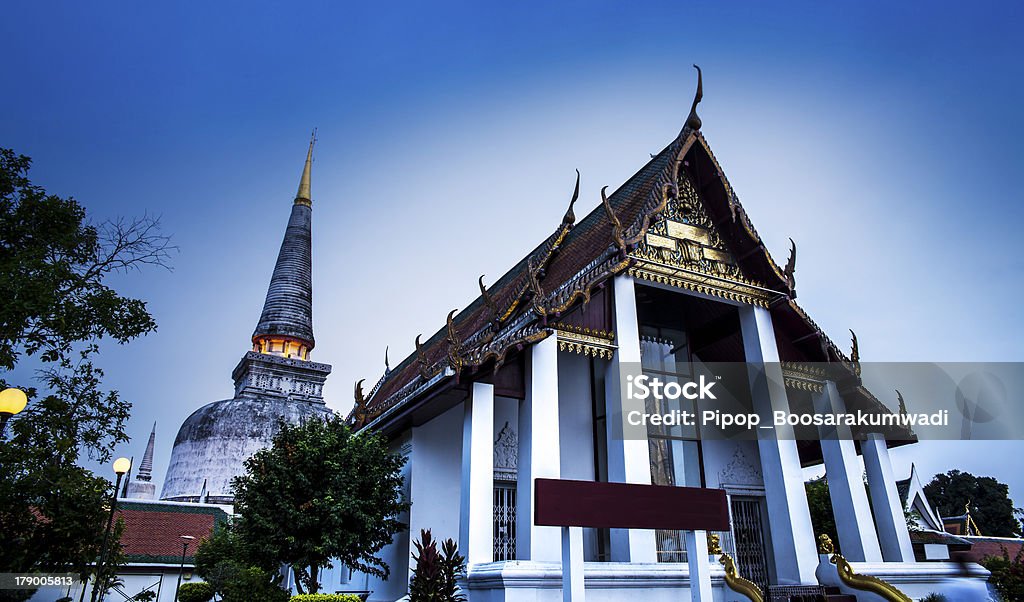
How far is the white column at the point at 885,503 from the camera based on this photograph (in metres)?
10.5

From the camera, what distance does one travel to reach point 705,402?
12242 millimetres

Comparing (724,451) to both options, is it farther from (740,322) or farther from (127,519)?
(127,519)

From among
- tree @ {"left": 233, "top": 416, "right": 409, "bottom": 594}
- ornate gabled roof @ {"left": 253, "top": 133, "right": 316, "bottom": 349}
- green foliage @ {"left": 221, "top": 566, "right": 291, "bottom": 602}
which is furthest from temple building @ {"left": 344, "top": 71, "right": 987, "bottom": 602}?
ornate gabled roof @ {"left": 253, "top": 133, "right": 316, "bottom": 349}

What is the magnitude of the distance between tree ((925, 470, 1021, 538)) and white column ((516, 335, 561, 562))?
42.3m

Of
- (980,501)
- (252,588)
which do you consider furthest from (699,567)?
(980,501)

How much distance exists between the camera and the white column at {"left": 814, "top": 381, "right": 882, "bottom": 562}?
998 centimetres

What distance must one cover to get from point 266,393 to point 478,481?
3095 cm

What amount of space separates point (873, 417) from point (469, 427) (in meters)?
7.38

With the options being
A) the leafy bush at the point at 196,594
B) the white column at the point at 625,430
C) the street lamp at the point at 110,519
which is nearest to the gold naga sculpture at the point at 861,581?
the white column at the point at 625,430

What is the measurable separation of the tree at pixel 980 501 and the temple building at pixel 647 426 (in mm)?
37679

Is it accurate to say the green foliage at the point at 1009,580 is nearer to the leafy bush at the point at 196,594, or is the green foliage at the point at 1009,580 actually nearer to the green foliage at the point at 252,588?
the green foliage at the point at 252,588

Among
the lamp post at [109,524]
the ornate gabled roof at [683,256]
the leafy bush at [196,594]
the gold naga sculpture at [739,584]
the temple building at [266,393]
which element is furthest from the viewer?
the temple building at [266,393]

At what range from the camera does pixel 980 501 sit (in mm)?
43344

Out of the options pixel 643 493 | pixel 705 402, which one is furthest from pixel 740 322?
pixel 643 493
